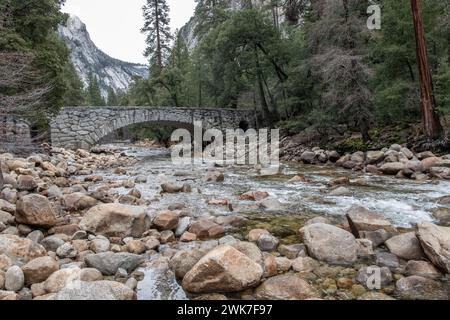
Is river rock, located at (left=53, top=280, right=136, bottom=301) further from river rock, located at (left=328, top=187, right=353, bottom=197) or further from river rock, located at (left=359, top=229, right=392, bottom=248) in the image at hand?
river rock, located at (left=328, top=187, right=353, bottom=197)

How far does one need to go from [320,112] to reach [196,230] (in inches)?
409

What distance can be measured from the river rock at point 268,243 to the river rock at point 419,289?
1.35 meters

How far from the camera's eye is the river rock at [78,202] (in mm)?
5805

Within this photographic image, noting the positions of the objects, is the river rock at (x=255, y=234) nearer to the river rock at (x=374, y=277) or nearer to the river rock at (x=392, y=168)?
the river rock at (x=374, y=277)

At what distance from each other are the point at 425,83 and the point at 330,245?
28.0ft

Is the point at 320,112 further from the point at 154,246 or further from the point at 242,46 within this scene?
the point at 154,246

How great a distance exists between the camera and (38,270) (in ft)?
10.2

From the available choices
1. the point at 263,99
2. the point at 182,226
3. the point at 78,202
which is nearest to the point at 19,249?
the point at 182,226

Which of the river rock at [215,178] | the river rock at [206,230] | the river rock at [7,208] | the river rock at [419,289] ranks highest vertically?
the river rock at [7,208]

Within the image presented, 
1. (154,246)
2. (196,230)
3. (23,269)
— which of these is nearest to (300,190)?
(196,230)

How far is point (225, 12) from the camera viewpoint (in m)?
25.0

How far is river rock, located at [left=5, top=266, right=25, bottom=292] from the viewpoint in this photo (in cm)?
293

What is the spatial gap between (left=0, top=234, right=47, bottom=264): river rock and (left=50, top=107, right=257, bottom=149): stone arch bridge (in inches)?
563

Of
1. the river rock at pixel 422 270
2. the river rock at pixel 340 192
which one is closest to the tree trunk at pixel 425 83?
the river rock at pixel 340 192
